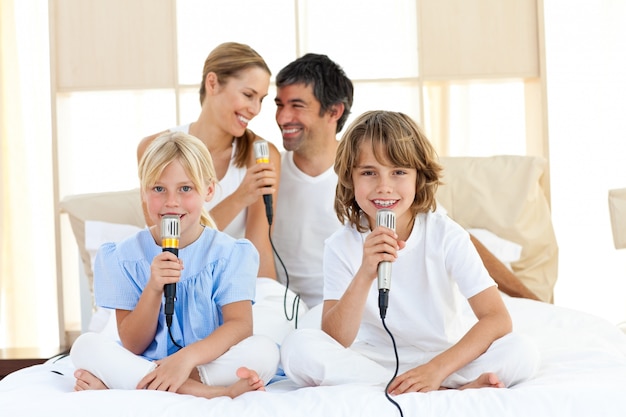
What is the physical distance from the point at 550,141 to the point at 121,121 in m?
1.92

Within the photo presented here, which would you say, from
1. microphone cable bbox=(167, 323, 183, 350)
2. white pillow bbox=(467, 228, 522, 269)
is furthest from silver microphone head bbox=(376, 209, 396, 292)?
white pillow bbox=(467, 228, 522, 269)

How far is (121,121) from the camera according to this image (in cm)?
371

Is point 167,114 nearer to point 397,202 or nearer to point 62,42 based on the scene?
point 62,42

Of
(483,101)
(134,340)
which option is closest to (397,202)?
(134,340)

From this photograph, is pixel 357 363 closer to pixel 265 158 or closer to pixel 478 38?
pixel 265 158

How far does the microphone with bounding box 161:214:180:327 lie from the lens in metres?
1.76

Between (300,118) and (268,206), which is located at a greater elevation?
(300,118)

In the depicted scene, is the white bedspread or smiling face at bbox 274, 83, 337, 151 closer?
the white bedspread

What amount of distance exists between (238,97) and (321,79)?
0.31 m

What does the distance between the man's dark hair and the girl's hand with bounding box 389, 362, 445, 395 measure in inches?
53.3

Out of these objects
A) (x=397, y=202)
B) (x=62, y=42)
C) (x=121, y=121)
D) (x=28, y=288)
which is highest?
(x=62, y=42)

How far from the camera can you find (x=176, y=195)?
1923 millimetres

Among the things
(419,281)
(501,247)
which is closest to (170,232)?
(419,281)

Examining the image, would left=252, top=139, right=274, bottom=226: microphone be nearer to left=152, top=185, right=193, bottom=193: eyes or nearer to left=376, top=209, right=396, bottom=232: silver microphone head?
left=152, top=185, right=193, bottom=193: eyes
